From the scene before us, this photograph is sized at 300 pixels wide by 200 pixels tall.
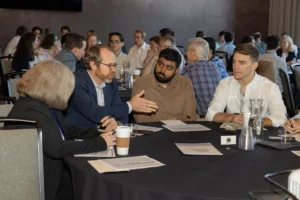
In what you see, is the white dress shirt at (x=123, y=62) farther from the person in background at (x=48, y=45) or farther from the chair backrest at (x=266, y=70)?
the chair backrest at (x=266, y=70)

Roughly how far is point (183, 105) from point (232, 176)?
2.05m

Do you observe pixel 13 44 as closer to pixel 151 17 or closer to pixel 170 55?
pixel 151 17

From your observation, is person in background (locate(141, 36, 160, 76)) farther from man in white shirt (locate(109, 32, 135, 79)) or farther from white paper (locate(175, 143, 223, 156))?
white paper (locate(175, 143, 223, 156))

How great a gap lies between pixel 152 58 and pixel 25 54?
8.79 ft

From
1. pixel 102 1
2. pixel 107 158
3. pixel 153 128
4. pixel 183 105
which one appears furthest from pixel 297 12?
pixel 107 158

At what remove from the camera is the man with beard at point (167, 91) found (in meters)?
4.36

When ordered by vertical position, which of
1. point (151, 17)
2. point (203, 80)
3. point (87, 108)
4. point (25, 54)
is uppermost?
point (151, 17)

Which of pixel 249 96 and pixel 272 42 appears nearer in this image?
pixel 249 96

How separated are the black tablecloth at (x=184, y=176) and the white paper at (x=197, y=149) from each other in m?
0.04

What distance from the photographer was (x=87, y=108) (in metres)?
3.76

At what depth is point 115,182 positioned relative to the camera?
91.4 inches

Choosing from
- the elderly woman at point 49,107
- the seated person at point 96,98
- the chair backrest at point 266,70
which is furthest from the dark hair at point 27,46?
the elderly woman at point 49,107

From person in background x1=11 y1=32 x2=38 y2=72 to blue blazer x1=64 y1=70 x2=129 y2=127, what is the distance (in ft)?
14.1

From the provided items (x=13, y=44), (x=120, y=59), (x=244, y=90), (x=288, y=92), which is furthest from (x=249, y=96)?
(x=13, y=44)
